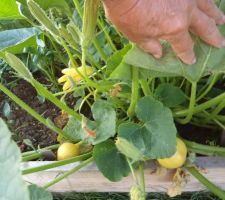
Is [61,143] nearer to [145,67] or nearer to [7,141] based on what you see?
[145,67]

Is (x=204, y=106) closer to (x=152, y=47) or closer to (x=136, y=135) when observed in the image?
(x=136, y=135)

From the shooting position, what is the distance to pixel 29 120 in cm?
125

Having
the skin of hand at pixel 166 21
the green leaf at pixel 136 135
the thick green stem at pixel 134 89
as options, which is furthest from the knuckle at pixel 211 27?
the green leaf at pixel 136 135

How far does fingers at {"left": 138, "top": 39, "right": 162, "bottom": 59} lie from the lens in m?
0.74

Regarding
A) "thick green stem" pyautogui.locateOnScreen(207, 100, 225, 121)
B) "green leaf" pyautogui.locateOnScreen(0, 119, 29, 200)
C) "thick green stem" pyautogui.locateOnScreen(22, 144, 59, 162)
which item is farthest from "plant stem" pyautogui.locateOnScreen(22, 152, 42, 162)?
"green leaf" pyautogui.locateOnScreen(0, 119, 29, 200)

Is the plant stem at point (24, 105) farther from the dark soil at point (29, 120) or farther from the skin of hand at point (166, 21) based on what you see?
the skin of hand at point (166, 21)

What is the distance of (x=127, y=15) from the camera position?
690mm

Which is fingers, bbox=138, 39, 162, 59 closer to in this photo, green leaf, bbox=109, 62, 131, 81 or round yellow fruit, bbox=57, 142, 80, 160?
green leaf, bbox=109, 62, 131, 81

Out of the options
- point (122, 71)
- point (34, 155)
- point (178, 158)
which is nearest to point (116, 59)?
point (122, 71)

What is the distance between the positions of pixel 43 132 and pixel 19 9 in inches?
14.6

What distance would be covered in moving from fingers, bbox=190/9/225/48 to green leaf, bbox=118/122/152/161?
23 cm

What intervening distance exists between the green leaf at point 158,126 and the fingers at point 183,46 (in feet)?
0.52

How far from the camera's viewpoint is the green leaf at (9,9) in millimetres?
950

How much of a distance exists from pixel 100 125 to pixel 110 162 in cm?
8
